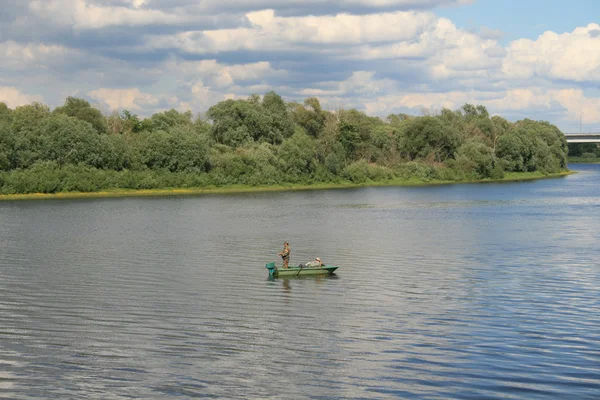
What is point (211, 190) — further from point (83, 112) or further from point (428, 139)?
point (428, 139)

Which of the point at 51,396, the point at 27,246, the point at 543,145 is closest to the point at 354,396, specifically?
the point at 51,396

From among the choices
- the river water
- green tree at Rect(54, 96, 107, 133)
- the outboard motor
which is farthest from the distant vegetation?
the outboard motor

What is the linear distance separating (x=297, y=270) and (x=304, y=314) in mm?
8297

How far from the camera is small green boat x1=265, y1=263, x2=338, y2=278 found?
1411 inches

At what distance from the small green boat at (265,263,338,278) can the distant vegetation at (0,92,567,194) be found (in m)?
77.2

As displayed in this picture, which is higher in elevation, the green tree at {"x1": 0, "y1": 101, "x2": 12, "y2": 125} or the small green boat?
the green tree at {"x1": 0, "y1": 101, "x2": 12, "y2": 125}

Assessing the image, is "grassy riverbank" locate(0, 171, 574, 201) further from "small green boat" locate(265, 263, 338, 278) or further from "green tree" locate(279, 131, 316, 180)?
"small green boat" locate(265, 263, 338, 278)

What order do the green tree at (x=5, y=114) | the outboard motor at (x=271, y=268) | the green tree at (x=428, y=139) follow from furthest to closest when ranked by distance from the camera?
the green tree at (x=428, y=139) → the green tree at (x=5, y=114) → the outboard motor at (x=271, y=268)

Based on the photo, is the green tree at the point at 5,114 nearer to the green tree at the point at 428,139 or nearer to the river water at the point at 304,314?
the river water at the point at 304,314

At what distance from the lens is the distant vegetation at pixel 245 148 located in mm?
109125

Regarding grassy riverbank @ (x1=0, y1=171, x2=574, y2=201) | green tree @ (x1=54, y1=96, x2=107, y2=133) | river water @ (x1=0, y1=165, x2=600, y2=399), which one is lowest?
river water @ (x1=0, y1=165, x2=600, y2=399)

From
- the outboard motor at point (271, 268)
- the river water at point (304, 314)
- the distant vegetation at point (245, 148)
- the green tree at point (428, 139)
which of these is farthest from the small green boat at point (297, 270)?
the green tree at point (428, 139)

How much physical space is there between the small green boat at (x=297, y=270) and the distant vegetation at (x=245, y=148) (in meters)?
77.2

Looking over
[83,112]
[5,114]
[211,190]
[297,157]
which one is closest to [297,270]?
[211,190]
